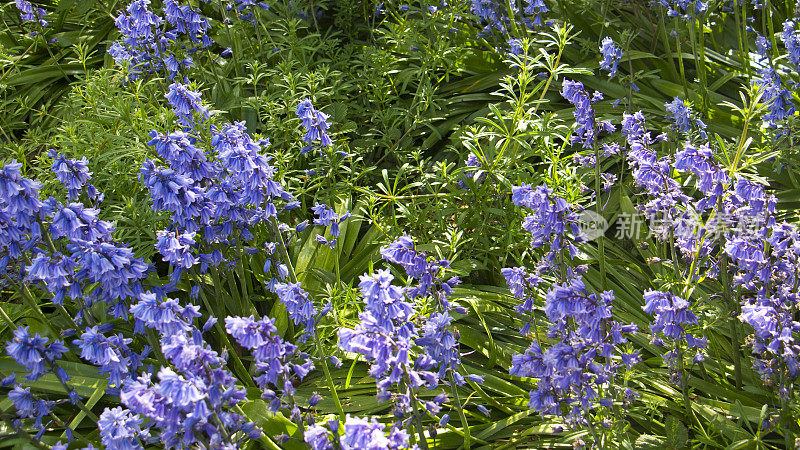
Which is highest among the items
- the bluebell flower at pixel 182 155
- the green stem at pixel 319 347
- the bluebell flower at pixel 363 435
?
the bluebell flower at pixel 182 155

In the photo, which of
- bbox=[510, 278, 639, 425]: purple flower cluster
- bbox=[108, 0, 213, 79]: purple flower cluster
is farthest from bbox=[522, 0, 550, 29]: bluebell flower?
bbox=[510, 278, 639, 425]: purple flower cluster

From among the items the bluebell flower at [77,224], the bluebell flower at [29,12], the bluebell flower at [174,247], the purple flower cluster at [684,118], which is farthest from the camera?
the bluebell flower at [29,12]

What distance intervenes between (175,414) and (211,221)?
1.20m

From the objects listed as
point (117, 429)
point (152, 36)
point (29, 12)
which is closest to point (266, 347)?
point (117, 429)

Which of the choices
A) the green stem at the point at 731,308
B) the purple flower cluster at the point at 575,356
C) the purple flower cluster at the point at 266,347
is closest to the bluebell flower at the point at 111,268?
the purple flower cluster at the point at 266,347

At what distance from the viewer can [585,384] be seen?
99.8 inches

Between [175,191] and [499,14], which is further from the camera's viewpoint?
[499,14]

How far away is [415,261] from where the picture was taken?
8.41ft

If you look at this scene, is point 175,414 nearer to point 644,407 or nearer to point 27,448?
point 27,448

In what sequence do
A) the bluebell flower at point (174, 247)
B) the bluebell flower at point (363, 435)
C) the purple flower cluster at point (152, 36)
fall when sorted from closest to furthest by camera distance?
the bluebell flower at point (363, 435) → the bluebell flower at point (174, 247) → the purple flower cluster at point (152, 36)

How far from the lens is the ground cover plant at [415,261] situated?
253 centimetres

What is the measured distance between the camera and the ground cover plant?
2527 mm

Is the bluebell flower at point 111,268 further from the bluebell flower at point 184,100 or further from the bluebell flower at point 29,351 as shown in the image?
the bluebell flower at point 184,100

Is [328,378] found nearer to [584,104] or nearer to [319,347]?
[319,347]
